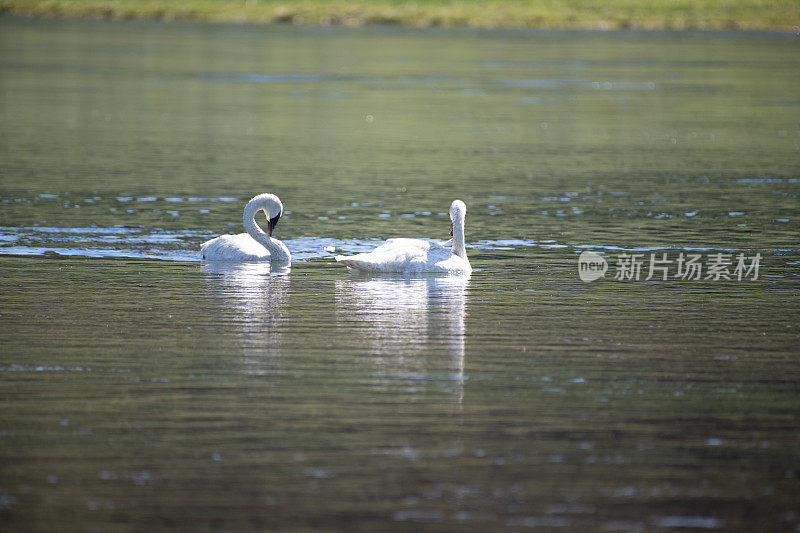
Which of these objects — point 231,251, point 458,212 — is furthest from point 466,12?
point 458,212

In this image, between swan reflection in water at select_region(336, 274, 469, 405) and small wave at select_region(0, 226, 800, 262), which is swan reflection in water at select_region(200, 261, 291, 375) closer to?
swan reflection in water at select_region(336, 274, 469, 405)

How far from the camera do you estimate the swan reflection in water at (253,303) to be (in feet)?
39.8

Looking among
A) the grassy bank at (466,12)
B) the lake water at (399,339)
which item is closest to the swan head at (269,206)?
the lake water at (399,339)

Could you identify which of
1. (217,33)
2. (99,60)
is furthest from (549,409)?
(217,33)

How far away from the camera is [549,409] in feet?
34.2

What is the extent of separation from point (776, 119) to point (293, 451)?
113 feet

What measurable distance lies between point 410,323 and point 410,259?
10.6 ft

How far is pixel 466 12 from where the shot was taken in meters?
128

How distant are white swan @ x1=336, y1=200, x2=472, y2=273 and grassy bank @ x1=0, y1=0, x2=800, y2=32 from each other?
10154 centimetres

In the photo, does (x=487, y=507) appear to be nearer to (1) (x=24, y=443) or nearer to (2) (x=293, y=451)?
(2) (x=293, y=451)

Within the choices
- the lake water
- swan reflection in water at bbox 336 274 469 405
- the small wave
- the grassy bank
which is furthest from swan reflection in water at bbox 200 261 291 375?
the grassy bank

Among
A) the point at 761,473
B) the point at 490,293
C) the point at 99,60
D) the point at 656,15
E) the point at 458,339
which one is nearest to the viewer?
the point at 761,473

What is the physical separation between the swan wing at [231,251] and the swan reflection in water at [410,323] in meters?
1.66

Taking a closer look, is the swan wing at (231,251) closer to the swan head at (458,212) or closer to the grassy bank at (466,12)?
the swan head at (458,212)
